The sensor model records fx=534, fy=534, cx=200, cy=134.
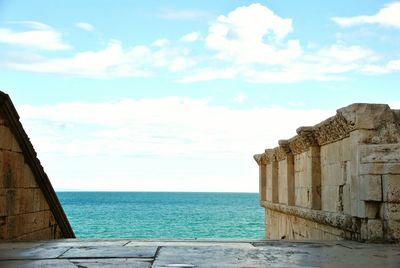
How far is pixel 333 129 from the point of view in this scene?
8.91m

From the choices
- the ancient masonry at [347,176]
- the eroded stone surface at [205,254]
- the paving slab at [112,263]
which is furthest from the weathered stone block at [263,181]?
the paving slab at [112,263]

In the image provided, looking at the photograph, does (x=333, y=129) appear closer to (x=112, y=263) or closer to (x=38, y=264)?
(x=112, y=263)

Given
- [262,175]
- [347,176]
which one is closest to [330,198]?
[347,176]

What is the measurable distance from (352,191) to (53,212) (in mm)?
5608

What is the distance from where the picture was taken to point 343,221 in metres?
8.41

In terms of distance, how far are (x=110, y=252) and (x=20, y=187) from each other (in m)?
2.85

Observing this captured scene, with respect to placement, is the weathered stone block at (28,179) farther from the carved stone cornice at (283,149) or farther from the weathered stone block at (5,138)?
the carved stone cornice at (283,149)

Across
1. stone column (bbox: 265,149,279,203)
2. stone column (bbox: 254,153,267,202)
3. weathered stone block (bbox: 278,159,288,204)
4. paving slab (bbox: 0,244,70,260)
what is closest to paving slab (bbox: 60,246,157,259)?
paving slab (bbox: 0,244,70,260)

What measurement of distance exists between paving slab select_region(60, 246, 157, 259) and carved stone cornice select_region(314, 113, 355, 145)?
355 cm

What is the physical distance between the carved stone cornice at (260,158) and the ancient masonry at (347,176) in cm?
277

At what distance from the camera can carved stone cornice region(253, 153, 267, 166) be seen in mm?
14782

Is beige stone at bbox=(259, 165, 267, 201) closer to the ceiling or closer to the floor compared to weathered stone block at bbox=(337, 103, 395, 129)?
closer to the floor

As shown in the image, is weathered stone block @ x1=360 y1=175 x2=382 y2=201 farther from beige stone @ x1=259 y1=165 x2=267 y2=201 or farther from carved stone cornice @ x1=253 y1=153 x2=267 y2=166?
beige stone @ x1=259 y1=165 x2=267 y2=201

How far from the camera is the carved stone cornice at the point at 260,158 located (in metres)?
14.8
